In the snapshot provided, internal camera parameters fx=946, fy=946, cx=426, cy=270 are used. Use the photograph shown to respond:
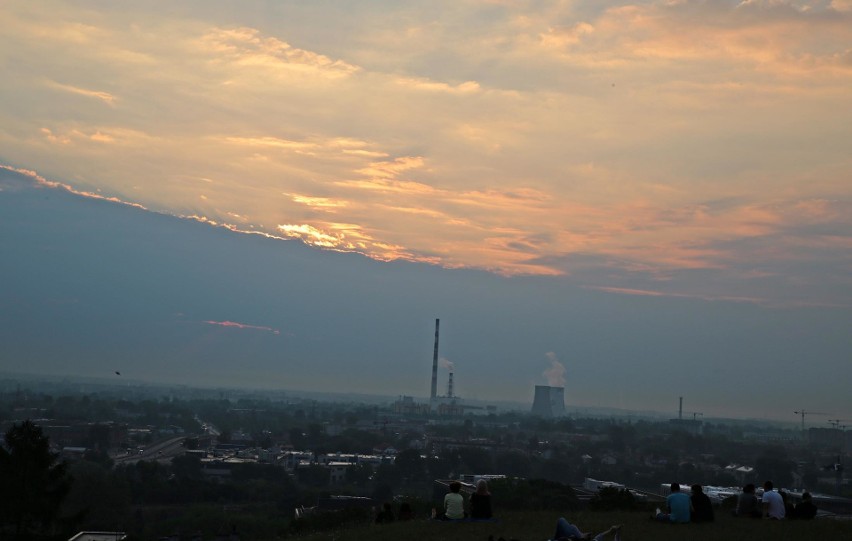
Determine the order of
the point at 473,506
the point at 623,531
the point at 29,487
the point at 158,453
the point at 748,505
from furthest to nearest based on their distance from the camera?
1. the point at 158,453
2. the point at 29,487
3. the point at 748,505
4. the point at 473,506
5. the point at 623,531

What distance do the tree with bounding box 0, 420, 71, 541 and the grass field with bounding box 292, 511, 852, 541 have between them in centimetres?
1147

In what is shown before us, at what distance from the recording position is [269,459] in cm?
8162

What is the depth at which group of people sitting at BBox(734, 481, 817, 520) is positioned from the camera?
1723 centimetres

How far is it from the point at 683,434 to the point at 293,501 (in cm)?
9602

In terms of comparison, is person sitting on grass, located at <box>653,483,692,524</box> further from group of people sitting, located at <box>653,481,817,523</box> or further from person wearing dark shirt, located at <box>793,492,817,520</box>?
person wearing dark shirt, located at <box>793,492,817,520</box>

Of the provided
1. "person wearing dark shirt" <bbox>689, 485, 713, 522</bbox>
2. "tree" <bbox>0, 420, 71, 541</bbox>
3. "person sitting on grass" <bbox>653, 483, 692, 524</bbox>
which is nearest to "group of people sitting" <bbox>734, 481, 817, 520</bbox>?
"person wearing dark shirt" <bbox>689, 485, 713, 522</bbox>

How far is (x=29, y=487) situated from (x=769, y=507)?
1927 centimetres

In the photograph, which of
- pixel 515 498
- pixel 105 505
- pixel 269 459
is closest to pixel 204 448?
pixel 269 459

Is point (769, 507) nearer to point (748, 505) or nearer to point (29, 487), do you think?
point (748, 505)

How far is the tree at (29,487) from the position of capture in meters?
25.6

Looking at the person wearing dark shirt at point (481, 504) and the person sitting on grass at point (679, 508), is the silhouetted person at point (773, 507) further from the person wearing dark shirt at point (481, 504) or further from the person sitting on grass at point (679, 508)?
the person wearing dark shirt at point (481, 504)

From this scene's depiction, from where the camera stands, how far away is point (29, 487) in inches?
1021

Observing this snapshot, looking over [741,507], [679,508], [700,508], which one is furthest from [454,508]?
[741,507]

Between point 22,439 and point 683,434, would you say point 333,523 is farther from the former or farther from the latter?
point 683,434
